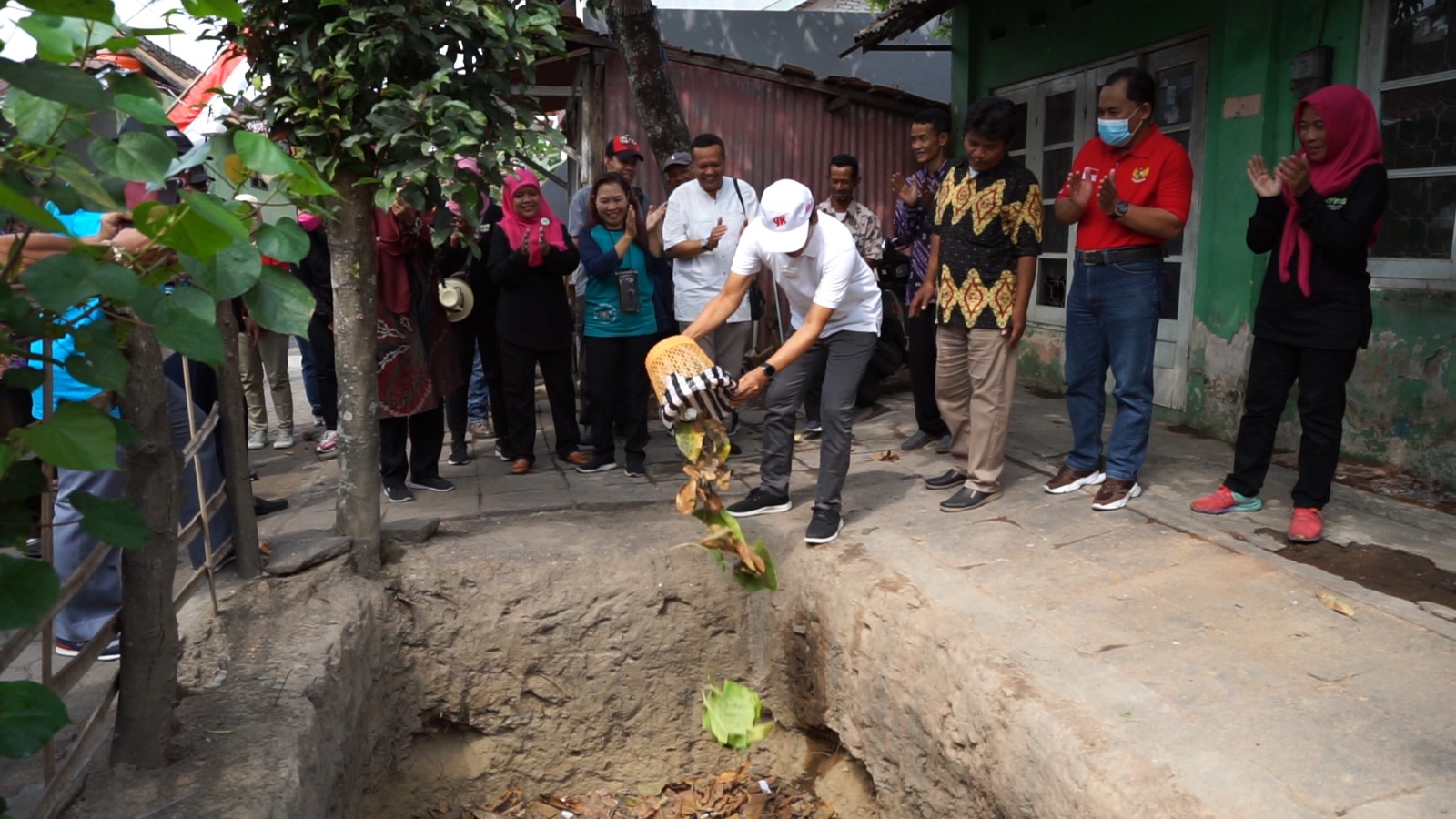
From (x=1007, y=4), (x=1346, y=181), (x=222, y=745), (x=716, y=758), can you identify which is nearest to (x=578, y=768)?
(x=716, y=758)

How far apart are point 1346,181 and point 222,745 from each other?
4.19m

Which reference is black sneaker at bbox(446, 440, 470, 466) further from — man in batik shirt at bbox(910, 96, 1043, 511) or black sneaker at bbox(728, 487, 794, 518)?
man in batik shirt at bbox(910, 96, 1043, 511)

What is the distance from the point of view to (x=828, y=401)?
4.55 m

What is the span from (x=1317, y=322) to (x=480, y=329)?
13.5 ft

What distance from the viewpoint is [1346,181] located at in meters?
3.96

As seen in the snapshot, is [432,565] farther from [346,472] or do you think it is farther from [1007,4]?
[1007,4]

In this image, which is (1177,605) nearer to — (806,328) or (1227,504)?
(1227,504)

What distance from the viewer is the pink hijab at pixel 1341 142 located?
12.9 ft

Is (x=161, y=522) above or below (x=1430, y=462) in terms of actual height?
above

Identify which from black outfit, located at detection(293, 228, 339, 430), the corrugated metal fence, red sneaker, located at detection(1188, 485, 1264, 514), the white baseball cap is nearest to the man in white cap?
the white baseball cap

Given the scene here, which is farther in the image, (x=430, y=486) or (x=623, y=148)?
(x=623, y=148)

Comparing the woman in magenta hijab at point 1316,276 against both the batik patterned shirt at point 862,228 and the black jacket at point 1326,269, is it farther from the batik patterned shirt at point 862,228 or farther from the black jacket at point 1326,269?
the batik patterned shirt at point 862,228

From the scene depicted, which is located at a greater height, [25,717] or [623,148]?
[623,148]

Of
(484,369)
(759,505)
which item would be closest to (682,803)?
(759,505)
